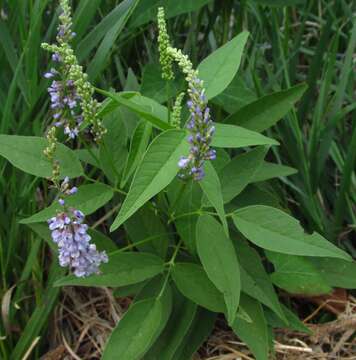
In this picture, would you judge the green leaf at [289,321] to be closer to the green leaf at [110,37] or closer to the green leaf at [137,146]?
the green leaf at [137,146]

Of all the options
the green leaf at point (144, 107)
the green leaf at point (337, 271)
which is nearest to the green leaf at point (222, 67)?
the green leaf at point (144, 107)

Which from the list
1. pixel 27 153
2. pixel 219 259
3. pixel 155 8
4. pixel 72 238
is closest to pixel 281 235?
pixel 219 259

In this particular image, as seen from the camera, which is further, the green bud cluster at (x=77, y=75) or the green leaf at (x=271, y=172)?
the green leaf at (x=271, y=172)

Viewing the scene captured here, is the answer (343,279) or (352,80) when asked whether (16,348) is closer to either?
(343,279)

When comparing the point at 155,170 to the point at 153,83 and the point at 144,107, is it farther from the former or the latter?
the point at 153,83

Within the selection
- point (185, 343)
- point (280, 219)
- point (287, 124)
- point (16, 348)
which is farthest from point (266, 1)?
point (16, 348)

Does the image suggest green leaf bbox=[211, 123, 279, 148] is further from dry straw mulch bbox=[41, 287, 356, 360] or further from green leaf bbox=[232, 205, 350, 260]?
dry straw mulch bbox=[41, 287, 356, 360]
